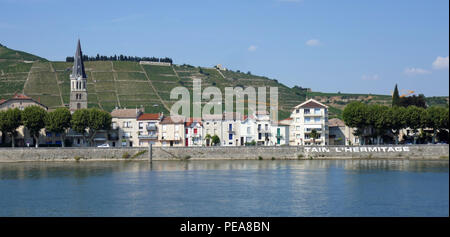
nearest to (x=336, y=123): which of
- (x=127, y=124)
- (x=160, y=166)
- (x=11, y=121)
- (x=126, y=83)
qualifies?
(x=160, y=166)

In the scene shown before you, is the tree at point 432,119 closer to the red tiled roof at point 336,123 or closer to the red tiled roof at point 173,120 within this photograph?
the red tiled roof at point 336,123

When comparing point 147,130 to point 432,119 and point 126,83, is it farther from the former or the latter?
point 126,83

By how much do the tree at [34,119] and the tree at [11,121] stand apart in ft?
2.93

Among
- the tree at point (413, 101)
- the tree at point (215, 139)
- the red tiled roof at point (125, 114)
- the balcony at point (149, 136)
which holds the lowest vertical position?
the tree at point (215, 139)

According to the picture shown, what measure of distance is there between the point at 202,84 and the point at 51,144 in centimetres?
6023

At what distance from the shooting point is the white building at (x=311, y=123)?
68.3 metres

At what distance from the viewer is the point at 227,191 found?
35.2 m

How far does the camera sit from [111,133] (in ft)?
230

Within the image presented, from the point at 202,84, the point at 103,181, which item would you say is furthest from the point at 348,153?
the point at 202,84

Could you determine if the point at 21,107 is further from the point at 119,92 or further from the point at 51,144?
the point at 119,92

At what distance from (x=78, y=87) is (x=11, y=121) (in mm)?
16730

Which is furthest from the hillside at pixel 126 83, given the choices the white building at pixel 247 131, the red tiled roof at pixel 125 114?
the white building at pixel 247 131

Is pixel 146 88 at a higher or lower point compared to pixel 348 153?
higher

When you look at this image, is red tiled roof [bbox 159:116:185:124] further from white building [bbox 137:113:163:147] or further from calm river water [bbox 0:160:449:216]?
calm river water [bbox 0:160:449:216]
